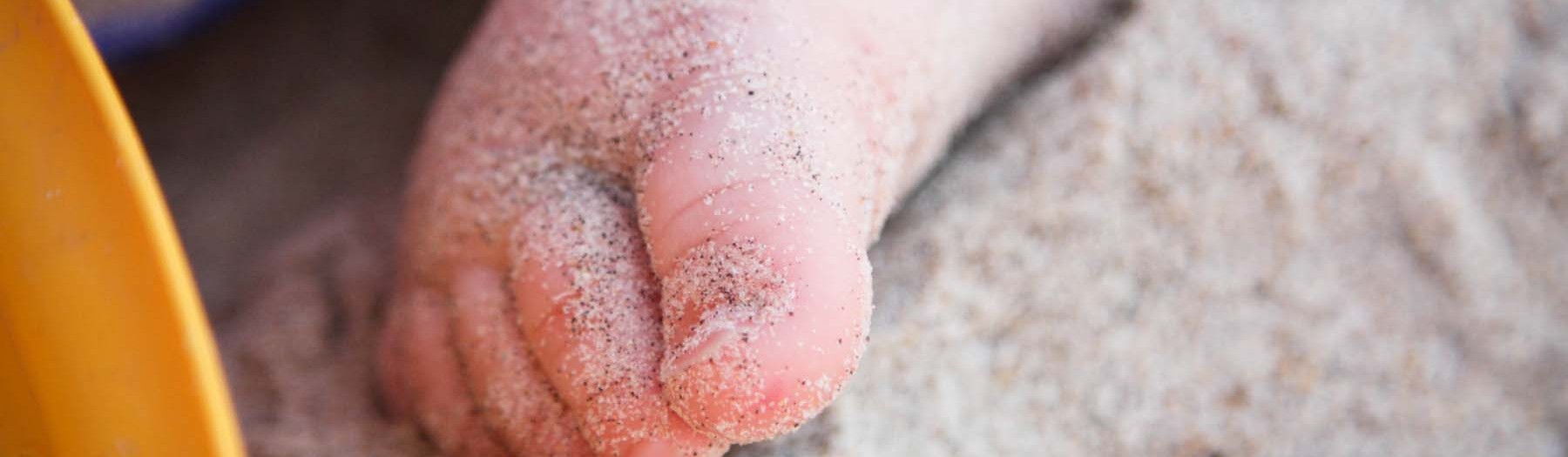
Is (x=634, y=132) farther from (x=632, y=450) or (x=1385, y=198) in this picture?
(x=1385, y=198)

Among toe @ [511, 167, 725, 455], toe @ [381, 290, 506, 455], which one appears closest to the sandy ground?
toe @ [381, 290, 506, 455]

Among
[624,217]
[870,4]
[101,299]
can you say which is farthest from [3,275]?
[870,4]

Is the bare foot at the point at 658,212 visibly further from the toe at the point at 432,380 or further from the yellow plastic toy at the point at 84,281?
the yellow plastic toy at the point at 84,281

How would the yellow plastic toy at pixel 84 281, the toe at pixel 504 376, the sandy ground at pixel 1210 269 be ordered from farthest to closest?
the sandy ground at pixel 1210 269 < the toe at pixel 504 376 < the yellow plastic toy at pixel 84 281

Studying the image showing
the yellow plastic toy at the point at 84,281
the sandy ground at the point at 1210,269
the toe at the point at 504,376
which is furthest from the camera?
the sandy ground at the point at 1210,269

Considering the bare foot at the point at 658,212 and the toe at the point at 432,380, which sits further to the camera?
the toe at the point at 432,380

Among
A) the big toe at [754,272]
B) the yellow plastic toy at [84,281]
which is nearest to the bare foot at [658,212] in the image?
the big toe at [754,272]

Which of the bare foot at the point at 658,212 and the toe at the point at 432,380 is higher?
the bare foot at the point at 658,212
